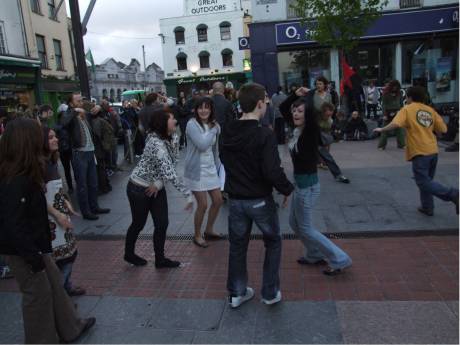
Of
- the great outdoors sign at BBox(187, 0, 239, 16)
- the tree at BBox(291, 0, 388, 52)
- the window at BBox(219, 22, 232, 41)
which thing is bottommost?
the tree at BBox(291, 0, 388, 52)

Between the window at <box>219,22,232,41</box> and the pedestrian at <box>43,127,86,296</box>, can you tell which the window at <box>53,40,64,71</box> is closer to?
the window at <box>219,22,232,41</box>

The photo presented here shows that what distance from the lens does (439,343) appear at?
9.52ft

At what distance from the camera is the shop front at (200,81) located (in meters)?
38.6

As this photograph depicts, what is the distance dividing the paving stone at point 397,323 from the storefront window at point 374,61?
16407 millimetres

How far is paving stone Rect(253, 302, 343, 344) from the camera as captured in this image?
307 centimetres

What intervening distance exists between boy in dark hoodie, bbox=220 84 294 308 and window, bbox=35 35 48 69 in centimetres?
1978

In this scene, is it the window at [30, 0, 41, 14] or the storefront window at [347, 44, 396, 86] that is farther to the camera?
the window at [30, 0, 41, 14]

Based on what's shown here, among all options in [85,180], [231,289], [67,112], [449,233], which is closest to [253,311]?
[231,289]

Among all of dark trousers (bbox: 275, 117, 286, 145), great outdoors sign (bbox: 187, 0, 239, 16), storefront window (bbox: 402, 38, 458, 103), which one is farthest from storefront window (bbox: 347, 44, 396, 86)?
great outdoors sign (bbox: 187, 0, 239, 16)

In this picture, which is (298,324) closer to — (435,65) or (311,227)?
(311,227)

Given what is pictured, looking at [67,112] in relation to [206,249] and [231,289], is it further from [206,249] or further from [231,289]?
[231,289]

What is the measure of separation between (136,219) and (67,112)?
272cm

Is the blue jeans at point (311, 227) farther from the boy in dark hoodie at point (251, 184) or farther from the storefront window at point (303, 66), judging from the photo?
the storefront window at point (303, 66)

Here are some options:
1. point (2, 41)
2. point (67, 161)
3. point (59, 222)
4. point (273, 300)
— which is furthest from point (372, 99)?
point (2, 41)
